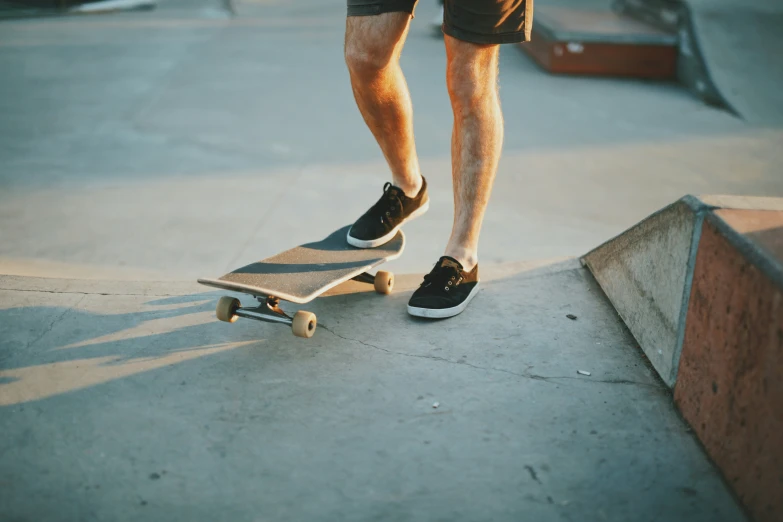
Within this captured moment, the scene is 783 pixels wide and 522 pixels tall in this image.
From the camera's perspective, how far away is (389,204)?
2504mm

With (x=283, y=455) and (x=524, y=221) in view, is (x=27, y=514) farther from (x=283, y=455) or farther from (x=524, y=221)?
(x=524, y=221)

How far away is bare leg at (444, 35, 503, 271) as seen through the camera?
84.2 inches

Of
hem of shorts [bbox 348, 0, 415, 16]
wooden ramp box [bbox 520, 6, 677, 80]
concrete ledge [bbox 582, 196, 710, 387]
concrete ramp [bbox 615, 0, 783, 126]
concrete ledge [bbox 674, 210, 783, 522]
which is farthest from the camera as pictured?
wooden ramp box [bbox 520, 6, 677, 80]

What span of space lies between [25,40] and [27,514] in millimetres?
7350

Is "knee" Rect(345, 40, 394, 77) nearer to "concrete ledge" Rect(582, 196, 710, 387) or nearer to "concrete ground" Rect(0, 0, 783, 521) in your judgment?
"concrete ground" Rect(0, 0, 783, 521)

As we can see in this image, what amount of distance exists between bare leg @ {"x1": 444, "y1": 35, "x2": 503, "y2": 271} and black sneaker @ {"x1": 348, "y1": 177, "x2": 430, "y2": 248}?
10.9 inches

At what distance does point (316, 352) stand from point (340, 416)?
12.1 inches

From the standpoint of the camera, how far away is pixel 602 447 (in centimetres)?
161

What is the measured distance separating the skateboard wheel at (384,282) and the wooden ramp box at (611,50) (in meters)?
4.73

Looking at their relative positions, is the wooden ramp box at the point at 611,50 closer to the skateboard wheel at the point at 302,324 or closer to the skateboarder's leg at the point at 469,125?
the skateboarder's leg at the point at 469,125

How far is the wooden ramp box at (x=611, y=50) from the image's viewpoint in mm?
6277

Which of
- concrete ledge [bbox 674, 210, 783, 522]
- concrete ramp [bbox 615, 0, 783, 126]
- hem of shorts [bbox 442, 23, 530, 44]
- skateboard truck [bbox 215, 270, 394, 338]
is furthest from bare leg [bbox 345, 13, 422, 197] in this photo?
concrete ramp [bbox 615, 0, 783, 126]

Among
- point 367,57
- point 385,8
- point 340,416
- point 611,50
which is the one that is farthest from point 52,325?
point 611,50

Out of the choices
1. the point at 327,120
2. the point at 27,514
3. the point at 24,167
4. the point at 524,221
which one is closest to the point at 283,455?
the point at 27,514
